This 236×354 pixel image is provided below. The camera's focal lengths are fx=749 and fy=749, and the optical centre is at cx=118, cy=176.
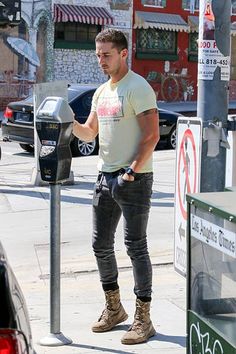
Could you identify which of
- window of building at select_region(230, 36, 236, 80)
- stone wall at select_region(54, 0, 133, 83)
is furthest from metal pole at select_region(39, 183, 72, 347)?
window of building at select_region(230, 36, 236, 80)

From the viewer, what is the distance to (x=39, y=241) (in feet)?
24.5

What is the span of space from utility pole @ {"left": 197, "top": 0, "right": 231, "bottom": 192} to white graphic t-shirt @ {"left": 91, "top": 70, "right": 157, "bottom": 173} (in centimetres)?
90

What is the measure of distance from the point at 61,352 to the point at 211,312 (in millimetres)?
1428

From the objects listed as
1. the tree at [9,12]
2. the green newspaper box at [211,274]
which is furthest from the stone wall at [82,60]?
the green newspaper box at [211,274]

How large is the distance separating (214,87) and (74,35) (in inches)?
977

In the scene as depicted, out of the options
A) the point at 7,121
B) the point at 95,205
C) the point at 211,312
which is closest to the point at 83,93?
the point at 7,121

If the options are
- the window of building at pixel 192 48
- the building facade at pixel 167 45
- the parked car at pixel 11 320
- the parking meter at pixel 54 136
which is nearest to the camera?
the parked car at pixel 11 320

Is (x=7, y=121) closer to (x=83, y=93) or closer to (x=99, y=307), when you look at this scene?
(x=83, y=93)

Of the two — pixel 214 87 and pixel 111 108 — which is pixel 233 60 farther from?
pixel 111 108

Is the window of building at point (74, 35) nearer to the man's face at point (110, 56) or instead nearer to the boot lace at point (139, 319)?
the man's face at point (110, 56)

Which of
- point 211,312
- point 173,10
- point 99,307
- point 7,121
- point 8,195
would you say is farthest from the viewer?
point 173,10

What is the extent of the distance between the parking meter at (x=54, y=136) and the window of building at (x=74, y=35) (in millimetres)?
25134

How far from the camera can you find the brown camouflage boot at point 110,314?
16.1ft

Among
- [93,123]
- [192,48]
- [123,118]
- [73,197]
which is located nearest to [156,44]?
[192,48]
